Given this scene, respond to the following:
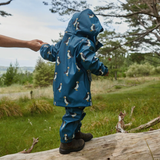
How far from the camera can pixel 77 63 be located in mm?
1961

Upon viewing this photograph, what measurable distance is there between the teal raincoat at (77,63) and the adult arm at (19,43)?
1.45 ft

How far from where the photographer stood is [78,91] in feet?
6.30

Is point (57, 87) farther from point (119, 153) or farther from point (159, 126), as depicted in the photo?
point (159, 126)

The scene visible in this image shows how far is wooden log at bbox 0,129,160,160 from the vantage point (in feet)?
6.82

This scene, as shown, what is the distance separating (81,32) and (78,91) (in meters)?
0.67

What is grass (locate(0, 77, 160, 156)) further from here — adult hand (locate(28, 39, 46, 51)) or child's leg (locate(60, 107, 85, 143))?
adult hand (locate(28, 39, 46, 51))

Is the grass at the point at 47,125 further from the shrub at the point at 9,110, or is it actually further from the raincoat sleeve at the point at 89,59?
the raincoat sleeve at the point at 89,59

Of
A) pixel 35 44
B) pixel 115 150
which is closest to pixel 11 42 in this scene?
pixel 35 44

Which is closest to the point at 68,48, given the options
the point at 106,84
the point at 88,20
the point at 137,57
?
the point at 88,20

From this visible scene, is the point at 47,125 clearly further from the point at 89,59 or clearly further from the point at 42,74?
the point at 42,74

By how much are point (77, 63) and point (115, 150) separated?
1.13 metres

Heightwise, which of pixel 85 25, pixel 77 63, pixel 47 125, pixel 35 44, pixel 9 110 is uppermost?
pixel 85 25

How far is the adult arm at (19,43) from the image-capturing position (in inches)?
94.9

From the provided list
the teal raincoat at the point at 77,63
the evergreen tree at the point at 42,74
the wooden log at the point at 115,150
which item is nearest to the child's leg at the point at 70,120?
the teal raincoat at the point at 77,63
